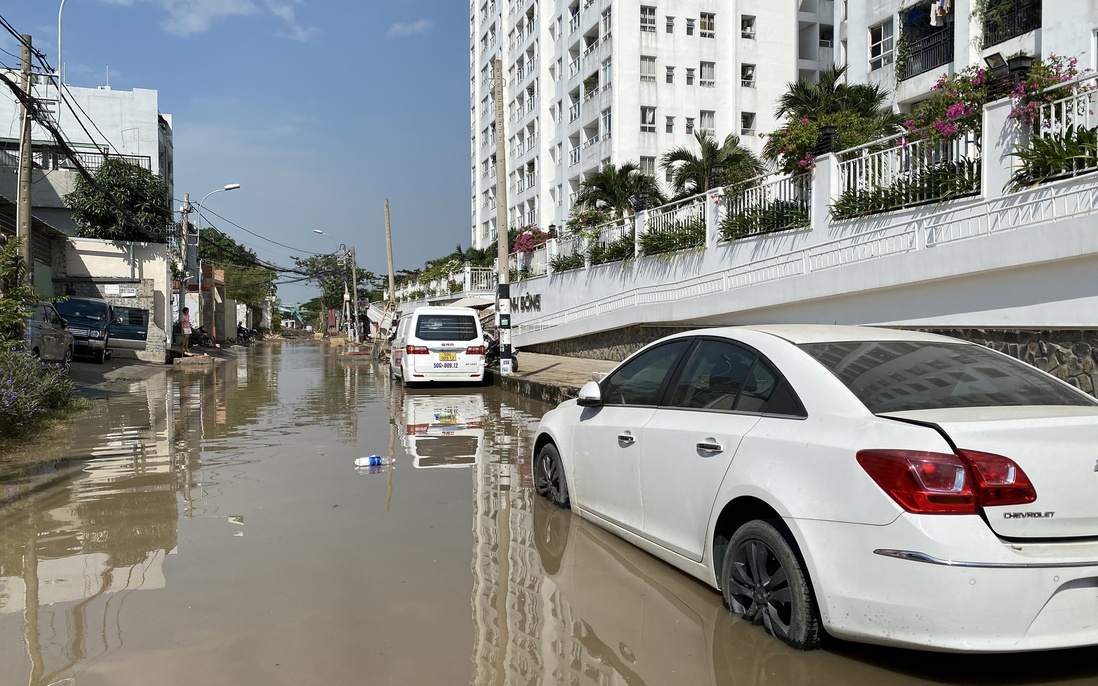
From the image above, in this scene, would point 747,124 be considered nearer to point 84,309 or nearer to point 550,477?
point 84,309

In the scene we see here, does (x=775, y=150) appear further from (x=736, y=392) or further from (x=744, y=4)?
(x=744, y=4)

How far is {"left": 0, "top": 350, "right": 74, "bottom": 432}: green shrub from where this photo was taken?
9.36 meters

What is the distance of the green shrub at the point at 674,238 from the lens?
64.0ft

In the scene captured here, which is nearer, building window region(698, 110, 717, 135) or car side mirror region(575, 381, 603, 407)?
car side mirror region(575, 381, 603, 407)

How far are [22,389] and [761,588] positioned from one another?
952cm

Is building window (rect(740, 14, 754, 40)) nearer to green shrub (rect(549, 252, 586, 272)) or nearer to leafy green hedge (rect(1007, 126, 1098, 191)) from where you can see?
green shrub (rect(549, 252, 586, 272))

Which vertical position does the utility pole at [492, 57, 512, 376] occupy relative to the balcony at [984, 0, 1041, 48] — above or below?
below

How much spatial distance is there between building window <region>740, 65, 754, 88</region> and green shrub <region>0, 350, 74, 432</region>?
1533 inches

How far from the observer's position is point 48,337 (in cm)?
1742

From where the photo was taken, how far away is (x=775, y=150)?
57.2 feet

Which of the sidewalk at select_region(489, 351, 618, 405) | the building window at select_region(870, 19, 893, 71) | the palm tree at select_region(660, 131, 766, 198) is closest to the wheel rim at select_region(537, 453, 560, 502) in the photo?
the sidewalk at select_region(489, 351, 618, 405)

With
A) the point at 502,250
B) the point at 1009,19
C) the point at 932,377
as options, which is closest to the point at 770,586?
the point at 932,377

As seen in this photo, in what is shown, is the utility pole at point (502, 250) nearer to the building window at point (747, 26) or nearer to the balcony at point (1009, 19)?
the balcony at point (1009, 19)

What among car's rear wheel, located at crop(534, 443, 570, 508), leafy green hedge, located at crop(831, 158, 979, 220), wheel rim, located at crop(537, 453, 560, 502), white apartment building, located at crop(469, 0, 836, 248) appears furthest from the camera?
white apartment building, located at crop(469, 0, 836, 248)
